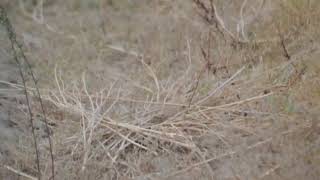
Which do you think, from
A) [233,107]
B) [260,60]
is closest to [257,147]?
[233,107]

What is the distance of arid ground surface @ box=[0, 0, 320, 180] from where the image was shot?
284 centimetres

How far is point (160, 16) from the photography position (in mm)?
4336

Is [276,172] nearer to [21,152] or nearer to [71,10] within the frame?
[21,152]

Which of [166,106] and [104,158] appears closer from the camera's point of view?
[104,158]

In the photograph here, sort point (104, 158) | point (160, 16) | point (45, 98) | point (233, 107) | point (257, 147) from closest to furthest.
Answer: point (257, 147) → point (104, 158) → point (233, 107) → point (45, 98) → point (160, 16)

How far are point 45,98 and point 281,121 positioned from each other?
3.92 feet

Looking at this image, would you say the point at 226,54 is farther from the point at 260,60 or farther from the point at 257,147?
the point at 257,147

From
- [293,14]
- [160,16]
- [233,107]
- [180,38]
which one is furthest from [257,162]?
[160,16]

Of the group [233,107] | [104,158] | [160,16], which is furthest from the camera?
[160,16]

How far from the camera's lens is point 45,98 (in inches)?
136

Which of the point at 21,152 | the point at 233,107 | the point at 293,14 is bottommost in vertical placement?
the point at 21,152

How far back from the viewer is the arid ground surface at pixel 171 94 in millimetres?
2837

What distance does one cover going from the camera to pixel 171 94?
3.38 m

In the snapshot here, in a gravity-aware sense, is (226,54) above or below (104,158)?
above
